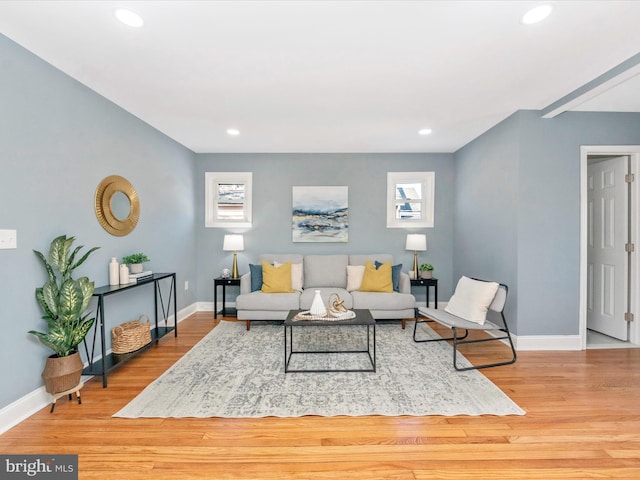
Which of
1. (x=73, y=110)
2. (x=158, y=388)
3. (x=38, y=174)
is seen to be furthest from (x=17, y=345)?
(x=73, y=110)

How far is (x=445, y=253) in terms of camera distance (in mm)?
5145

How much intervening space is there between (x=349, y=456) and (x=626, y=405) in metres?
2.12

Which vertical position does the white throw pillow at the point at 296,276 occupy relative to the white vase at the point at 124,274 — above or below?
below

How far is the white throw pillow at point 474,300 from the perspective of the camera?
3092mm

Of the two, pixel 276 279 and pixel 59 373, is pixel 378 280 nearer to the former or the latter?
pixel 276 279

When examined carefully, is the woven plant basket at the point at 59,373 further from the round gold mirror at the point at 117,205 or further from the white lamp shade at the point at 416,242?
the white lamp shade at the point at 416,242

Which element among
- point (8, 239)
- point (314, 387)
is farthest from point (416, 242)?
point (8, 239)

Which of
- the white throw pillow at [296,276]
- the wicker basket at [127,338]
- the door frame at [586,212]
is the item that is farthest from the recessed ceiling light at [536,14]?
the wicker basket at [127,338]

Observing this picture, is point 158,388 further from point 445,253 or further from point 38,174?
point 445,253

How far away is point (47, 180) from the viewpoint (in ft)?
7.78

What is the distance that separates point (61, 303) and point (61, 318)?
11 centimetres

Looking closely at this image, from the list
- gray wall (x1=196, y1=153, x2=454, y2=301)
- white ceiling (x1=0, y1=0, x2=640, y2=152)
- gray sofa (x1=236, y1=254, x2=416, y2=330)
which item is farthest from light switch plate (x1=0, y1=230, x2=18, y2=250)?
gray wall (x1=196, y1=153, x2=454, y2=301)

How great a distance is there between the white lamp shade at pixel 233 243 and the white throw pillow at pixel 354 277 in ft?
5.50

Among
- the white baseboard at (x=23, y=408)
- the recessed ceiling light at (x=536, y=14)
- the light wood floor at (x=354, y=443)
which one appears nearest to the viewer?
the light wood floor at (x=354, y=443)
